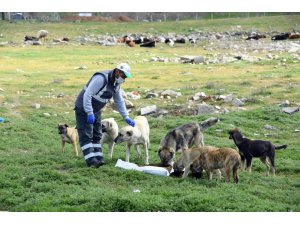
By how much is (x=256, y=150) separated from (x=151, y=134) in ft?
16.1

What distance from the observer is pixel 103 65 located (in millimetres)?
34500

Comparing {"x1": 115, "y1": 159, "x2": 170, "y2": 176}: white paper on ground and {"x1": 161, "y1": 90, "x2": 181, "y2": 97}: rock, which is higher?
{"x1": 115, "y1": 159, "x2": 170, "y2": 176}: white paper on ground

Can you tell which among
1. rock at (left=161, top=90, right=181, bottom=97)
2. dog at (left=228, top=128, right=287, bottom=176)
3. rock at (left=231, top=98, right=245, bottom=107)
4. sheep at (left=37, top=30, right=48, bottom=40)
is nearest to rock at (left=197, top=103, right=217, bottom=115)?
rock at (left=231, top=98, right=245, bottom=107)

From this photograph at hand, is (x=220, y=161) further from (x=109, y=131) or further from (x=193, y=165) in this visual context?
(x=109, y=131)

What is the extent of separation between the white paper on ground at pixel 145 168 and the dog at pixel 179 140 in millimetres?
495

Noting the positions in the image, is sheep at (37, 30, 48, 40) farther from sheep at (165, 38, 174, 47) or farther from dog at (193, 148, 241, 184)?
dog at (193, 148, 241, 184)

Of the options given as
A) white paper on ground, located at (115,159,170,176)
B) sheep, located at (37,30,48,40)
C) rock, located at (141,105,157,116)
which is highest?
sheep, located at (37,30,48,40)

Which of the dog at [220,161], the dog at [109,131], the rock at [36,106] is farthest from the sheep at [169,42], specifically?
the dog at [220,161]

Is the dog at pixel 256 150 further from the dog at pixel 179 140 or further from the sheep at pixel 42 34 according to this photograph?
the sheep at pixel 42 34

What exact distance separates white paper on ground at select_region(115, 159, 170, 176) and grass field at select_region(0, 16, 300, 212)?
10.1 inches

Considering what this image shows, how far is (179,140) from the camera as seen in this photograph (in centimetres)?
1319

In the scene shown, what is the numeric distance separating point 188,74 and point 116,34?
91.7 feet

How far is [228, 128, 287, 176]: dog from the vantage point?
12.1 m

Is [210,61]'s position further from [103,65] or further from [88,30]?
[88,30]
